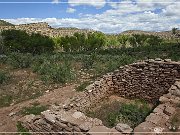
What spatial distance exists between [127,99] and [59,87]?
10.2ft

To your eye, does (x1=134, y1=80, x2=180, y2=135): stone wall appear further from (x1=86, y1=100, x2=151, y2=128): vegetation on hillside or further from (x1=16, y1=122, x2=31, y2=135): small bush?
(x1=16, y1=122, x2=31, y2=135): small bush

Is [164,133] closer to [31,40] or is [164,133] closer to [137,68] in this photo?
[137,68]

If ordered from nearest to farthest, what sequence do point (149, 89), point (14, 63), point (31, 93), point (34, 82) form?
point (149, 89) → point (31, 93) → point (34, 82) → point (14, 63)

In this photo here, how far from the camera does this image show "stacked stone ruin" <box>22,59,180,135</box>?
7264mm

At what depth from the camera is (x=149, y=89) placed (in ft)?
38.9

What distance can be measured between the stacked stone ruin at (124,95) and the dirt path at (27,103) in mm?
709

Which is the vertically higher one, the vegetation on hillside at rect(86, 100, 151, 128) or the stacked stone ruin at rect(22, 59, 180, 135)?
the stacked stone ruin at rect(22, 59, 180, 135)

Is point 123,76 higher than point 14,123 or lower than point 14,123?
higher

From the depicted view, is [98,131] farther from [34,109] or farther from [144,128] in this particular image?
[34,109]

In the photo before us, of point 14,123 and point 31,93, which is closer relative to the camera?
point 14,123

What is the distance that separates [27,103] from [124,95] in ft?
13.5

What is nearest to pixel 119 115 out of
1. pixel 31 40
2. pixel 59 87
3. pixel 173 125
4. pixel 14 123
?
pixel 173 125

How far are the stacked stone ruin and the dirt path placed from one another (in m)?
0.71

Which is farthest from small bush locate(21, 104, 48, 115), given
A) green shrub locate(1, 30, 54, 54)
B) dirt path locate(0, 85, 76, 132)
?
green shrub locate(1, 30, 54, 54)
